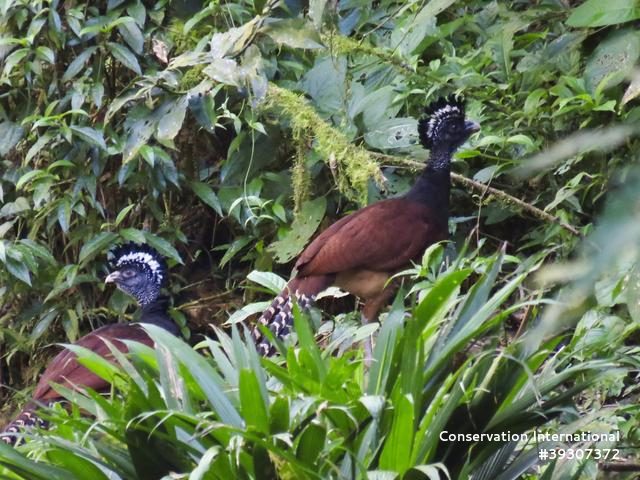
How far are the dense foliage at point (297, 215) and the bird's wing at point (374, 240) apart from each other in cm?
22

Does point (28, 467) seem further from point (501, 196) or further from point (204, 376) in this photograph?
point (501, 196)

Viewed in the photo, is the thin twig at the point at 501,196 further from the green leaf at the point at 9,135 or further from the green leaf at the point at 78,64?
the green leaf at the point at 9,135

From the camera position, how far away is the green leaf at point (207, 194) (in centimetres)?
609

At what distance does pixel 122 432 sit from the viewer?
2.99m

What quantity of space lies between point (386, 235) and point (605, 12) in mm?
3283

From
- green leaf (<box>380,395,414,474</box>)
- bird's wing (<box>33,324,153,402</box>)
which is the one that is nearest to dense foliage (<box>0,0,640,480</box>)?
green leaf (<box>380,395,414,474</box>)

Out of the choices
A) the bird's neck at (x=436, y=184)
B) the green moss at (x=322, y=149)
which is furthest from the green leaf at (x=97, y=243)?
the bird's neck at (x=436, y=184)

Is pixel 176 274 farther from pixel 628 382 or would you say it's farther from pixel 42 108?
pixel 628 382

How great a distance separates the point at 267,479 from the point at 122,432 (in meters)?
0.41

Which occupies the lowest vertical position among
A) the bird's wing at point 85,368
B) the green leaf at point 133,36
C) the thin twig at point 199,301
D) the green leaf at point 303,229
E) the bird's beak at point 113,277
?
the thin twig at point 199,301

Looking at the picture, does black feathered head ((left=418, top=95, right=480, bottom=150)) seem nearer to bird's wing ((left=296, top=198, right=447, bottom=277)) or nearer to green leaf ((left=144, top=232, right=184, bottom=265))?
bird's wing ((left=296, top=198, right=447, bottom=277))

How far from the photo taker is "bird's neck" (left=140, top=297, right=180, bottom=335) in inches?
240

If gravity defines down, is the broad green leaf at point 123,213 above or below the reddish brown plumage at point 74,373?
above

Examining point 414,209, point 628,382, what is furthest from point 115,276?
point 628,382
